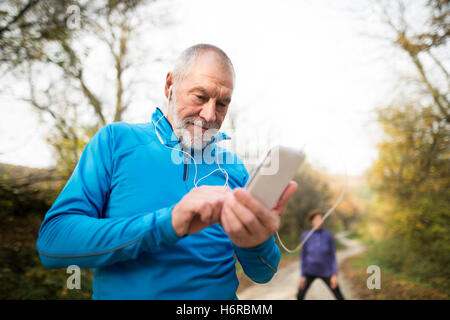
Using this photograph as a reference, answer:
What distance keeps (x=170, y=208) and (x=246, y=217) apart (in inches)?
12.1

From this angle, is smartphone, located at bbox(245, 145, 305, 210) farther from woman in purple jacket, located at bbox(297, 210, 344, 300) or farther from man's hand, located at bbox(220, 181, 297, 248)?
woman in purple jacket, located at bbox(297, 210, 344, 300)

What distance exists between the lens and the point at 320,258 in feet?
20.9

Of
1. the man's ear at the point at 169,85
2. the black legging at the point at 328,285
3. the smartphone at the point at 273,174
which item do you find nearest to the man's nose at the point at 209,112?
the man's ear at the point at 169,85

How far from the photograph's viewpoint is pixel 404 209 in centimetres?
1268

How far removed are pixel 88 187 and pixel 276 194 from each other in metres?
0.82

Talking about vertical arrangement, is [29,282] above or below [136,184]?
below

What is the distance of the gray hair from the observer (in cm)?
154

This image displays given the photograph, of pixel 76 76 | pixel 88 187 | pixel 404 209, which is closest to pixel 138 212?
pixel 88 187

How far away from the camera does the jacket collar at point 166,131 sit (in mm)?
1494

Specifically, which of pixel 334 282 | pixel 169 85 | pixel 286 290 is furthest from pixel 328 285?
pixel 169 85

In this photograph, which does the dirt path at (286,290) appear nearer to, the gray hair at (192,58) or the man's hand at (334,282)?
the man's hand at (334,282)

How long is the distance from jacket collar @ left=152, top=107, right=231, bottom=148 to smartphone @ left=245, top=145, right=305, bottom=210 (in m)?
0.64

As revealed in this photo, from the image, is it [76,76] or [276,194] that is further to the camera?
[76,76]
